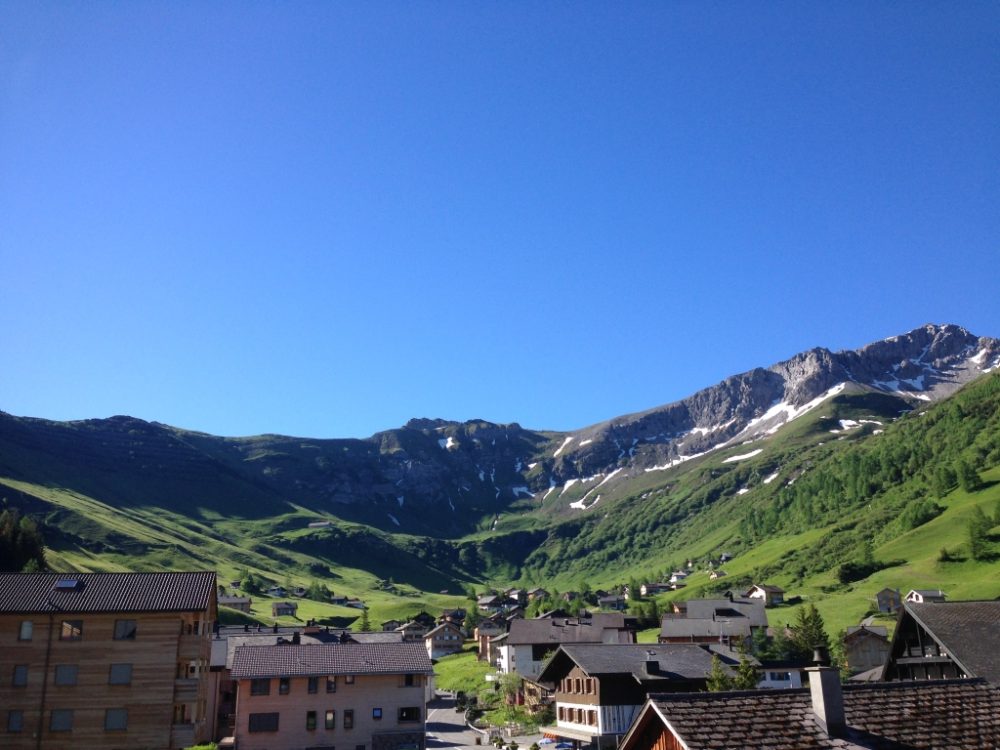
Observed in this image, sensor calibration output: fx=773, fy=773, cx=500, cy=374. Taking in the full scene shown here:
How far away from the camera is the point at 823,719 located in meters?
20.8

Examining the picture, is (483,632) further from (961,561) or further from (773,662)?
(961,561)

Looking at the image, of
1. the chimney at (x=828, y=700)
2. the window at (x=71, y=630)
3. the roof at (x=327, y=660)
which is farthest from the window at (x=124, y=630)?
the chimney at (x=828, y=700)

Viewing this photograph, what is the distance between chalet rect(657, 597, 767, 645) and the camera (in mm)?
123125

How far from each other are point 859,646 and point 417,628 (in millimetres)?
110518

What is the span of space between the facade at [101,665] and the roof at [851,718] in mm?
45329

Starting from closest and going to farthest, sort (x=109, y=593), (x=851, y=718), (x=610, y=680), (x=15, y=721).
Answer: (x=851, y=718)
(x=15, y=721)
(x=109, y=593)
(x=610, y=680)

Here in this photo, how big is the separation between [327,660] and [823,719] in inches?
2249

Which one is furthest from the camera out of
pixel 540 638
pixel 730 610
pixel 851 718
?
pixel 730 610

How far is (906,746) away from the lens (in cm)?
2083

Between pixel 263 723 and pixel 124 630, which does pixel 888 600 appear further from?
pixel 124 630

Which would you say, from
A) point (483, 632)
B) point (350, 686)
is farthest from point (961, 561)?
point (350, 686)

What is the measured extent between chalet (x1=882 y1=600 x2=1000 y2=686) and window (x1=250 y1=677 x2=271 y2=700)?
49.1 metres

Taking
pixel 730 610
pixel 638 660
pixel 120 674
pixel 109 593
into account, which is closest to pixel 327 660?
pixel 120 674

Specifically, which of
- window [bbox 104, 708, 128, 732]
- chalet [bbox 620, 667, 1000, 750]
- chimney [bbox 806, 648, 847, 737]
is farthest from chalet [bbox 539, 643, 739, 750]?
chimney [bbox 806, 648, 847, 737]
